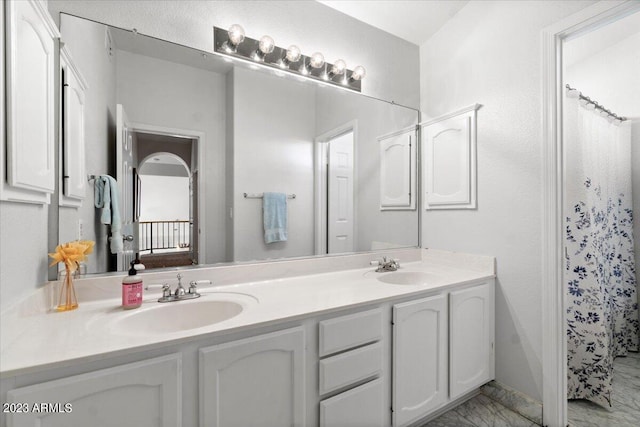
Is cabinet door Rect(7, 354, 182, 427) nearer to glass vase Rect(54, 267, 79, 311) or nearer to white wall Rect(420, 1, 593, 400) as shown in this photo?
glass vase Rect(54, 267, 79, 311)

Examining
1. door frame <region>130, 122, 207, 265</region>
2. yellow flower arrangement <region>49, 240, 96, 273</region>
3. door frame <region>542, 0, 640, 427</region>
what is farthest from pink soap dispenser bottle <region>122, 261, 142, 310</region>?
door frame <region>542, 0, 640, 427</region>

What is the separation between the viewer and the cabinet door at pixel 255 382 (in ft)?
3.09

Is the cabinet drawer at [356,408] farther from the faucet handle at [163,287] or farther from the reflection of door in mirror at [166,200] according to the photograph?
the reflection of door in mirror at [166,200]

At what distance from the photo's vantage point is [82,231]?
126cm

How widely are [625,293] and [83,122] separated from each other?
12.4 ft

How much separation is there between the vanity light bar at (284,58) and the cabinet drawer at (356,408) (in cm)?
175

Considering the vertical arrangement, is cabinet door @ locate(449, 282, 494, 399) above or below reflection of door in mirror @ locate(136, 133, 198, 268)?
below

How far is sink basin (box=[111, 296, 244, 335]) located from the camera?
113 centimetres

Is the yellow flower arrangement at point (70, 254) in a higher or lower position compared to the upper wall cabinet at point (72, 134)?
lower

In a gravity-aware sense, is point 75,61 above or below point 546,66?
below

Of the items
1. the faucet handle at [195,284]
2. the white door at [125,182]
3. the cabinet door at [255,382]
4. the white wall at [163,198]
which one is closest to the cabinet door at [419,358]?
the cabinet door at [255,382]

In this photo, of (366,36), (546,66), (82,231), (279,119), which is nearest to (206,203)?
(82,231)

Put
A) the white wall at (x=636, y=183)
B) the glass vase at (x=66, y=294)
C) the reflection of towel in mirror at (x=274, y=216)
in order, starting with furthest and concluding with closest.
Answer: the white wall at (x=636, y=183) < the reflection of towel in mirror at (x=274, y=216) < the glass vase at (x=66, y=294)

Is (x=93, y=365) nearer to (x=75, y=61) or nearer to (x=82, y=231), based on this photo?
(x=82, y=231)
